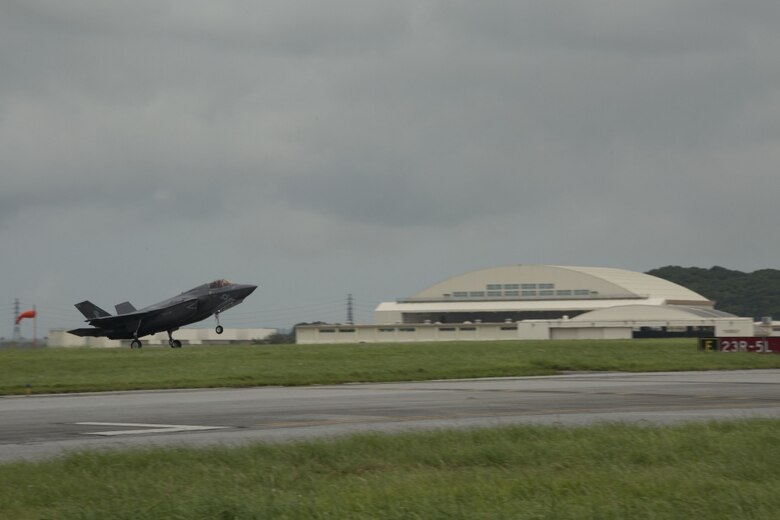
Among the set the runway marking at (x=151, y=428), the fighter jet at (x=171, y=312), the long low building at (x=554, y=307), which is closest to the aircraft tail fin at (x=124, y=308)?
the fighter jet at (x=171, y=312)

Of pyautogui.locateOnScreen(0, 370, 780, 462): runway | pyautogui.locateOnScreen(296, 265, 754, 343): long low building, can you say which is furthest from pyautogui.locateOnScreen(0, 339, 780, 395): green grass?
pyautogui.locateOnScreen(296, 265, 754, 343): long low building

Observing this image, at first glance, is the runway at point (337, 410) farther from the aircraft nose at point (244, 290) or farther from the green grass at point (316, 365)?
the aircraft nose at point (244, 290)

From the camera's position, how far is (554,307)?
138m

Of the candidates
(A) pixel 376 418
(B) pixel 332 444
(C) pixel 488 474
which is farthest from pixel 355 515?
(A) pixel 376 418

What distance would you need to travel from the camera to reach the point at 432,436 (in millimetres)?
16719

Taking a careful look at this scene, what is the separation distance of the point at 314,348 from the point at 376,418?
138 ft

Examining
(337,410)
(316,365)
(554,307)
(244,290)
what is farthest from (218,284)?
(554,307)

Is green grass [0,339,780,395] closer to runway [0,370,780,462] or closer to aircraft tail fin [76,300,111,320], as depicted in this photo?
runway [0,370,780,462]

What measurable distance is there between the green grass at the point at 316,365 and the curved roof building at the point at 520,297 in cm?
7418

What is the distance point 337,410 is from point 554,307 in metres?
116

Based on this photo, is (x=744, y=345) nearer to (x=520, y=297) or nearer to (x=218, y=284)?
(x=218, y=284)

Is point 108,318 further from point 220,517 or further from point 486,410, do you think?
point 220,517

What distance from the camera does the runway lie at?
19.4 m

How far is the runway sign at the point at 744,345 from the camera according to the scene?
60.5m
